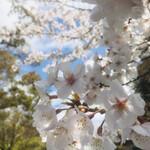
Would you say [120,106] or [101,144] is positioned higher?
[120,106]

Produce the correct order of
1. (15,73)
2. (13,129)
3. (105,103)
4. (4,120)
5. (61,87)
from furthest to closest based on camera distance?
(15,73)
(4,120)
(13,129)
(61,87)
(105,103)

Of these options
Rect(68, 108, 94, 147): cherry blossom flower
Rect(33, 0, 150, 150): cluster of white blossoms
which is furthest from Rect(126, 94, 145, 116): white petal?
Rect(68, 108, 94, 147): cherry blossom flower

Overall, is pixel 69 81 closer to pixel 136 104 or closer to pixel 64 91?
pixel 64 91

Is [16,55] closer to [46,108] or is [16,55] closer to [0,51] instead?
[0,51]

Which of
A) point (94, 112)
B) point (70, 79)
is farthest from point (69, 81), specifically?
point (94, 112)

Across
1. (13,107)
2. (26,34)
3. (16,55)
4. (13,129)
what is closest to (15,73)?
(16,55)

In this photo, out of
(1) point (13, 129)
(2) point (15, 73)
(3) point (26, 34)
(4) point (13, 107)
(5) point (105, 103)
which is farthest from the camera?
(2) point (15, 73)

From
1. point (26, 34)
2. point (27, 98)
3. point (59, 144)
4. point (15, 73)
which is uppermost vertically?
point (26, 34)

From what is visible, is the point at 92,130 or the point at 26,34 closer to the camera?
the point at 92,130
